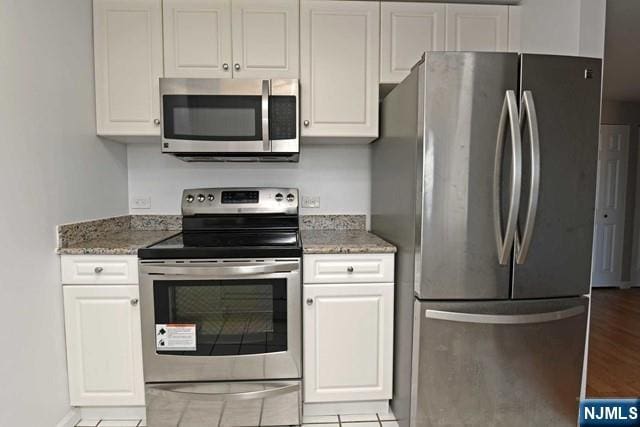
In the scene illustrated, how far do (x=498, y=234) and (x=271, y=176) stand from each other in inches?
57.1

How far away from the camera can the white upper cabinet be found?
1940mm

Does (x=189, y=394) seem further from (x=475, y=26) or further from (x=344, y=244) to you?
(x=475, y=26)

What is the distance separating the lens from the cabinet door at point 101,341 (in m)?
1.70

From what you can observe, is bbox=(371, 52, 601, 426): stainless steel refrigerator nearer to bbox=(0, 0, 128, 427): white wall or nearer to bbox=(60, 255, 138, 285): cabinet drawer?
bbox=(60, 255, 138, 285): cabinet drawer

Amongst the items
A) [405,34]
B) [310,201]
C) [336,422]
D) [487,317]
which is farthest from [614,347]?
[405,34]

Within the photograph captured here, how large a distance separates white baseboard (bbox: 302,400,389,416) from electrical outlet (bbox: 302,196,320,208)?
119 cm

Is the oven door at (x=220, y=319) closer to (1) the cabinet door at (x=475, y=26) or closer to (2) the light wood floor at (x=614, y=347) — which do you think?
(1) the cabinet door at (x=475, y=26)

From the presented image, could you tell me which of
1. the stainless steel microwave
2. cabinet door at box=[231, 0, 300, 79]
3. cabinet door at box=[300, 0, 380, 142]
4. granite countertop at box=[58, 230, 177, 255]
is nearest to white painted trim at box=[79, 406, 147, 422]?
granite countertop at box=[58, 230, 177, 255]

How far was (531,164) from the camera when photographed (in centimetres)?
135

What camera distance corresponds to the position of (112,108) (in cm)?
197

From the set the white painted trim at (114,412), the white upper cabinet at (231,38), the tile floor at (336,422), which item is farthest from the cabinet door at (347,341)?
the white upper cabinet at (231,38)

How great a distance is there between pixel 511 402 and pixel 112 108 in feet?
8.14

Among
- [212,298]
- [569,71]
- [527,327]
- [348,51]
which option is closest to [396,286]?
[527,327]

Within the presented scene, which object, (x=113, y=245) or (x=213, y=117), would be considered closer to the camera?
(x=113, y=245)
